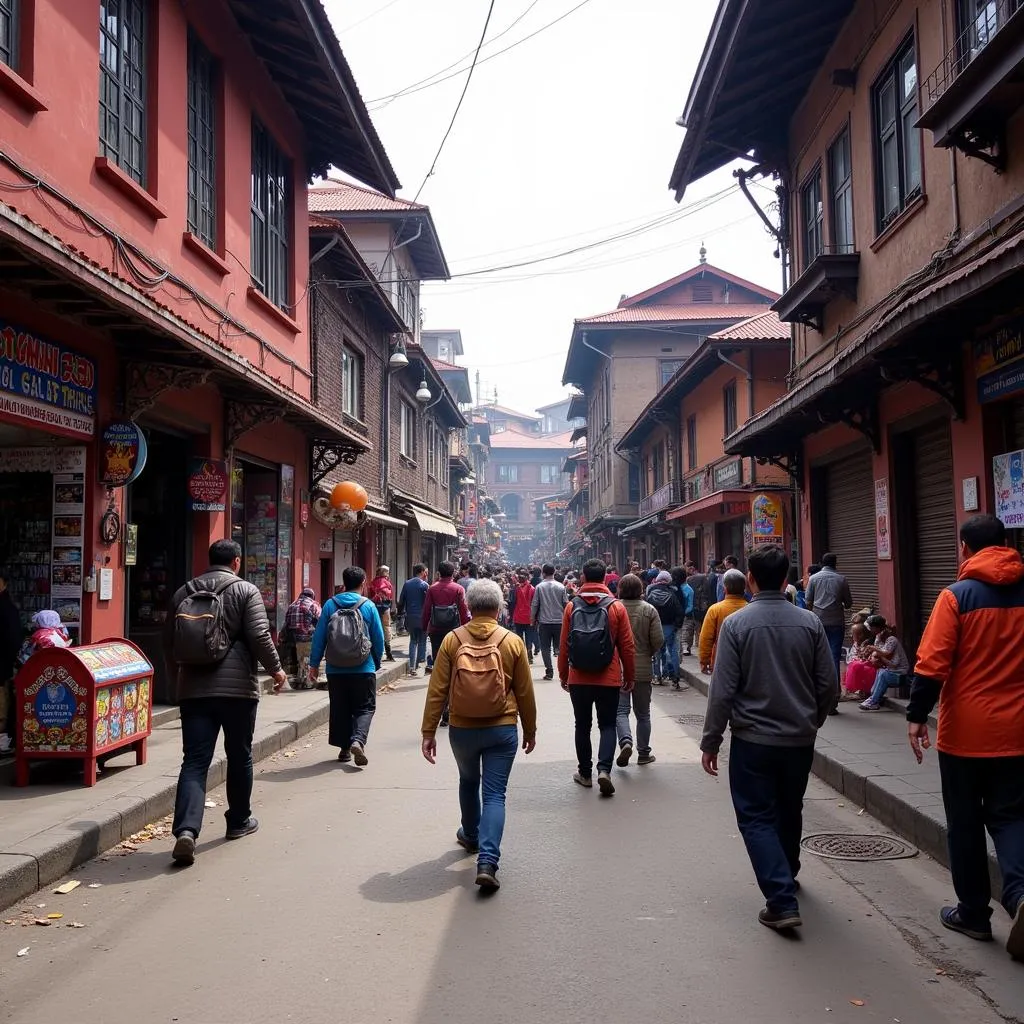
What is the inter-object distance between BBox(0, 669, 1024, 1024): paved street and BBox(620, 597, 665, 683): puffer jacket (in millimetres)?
1814

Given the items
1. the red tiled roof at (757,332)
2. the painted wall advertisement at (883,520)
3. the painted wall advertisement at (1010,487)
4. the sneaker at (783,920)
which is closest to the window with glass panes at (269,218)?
the painted wall advertisement at (883,520)

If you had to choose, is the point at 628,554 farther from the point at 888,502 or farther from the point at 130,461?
the point at 130,461

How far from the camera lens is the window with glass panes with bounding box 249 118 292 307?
1349 centimetres

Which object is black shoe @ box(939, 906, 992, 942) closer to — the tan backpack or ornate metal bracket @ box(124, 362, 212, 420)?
the tan backpack

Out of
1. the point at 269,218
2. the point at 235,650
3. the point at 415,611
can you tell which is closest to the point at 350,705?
the point at 235,650

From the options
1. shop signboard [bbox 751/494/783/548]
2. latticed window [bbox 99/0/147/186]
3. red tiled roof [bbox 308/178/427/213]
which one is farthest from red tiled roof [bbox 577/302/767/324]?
latticed window [bbox 99/0/147/186]

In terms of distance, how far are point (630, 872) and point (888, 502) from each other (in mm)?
7391

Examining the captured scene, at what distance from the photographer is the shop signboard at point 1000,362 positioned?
791 cm

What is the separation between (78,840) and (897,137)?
10.9m

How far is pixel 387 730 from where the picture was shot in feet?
35.7

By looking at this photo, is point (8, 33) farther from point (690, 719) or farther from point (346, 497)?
point (690, 719)

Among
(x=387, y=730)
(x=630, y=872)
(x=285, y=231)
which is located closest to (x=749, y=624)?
(x=630, y=872)

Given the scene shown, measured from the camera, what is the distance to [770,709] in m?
4.83

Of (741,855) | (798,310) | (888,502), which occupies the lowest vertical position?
(741,855)
